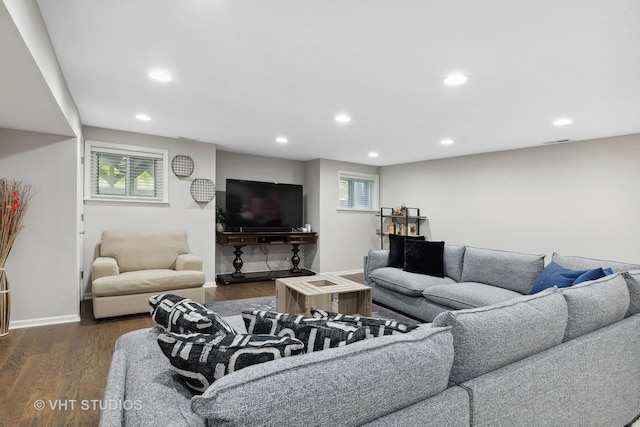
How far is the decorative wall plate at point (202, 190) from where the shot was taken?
5156 mm

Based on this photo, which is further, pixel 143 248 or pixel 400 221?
pixel 400 221

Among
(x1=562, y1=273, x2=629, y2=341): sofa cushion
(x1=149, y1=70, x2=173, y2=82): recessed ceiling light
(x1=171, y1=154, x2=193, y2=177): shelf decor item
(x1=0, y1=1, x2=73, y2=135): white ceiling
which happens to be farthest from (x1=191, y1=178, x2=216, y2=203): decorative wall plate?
(x1=562, y1=273, x2=629, y2=341): sofa cushion

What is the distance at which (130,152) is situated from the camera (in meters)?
4.70

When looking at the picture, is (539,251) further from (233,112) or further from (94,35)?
(94,35)

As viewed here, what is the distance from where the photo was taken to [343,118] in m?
3.81

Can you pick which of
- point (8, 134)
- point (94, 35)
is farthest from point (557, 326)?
point (8, 134)

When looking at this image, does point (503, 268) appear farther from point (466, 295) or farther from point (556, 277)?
point (556, 277)

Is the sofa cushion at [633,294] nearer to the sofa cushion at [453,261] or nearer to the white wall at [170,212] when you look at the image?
the sofa cushion at [453,261]

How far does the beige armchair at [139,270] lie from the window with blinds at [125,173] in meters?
0.61

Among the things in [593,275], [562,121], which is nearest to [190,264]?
[593,275]

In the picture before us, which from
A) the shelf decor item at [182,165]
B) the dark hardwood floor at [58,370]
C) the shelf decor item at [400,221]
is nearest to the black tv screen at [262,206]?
the shelf decor item at [182,165]

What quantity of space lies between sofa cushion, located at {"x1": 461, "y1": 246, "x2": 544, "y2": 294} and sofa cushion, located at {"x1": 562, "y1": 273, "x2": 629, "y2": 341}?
1541 millimetres

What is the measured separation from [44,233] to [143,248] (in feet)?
3.64

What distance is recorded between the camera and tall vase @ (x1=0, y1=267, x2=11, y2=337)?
3.19 metres
